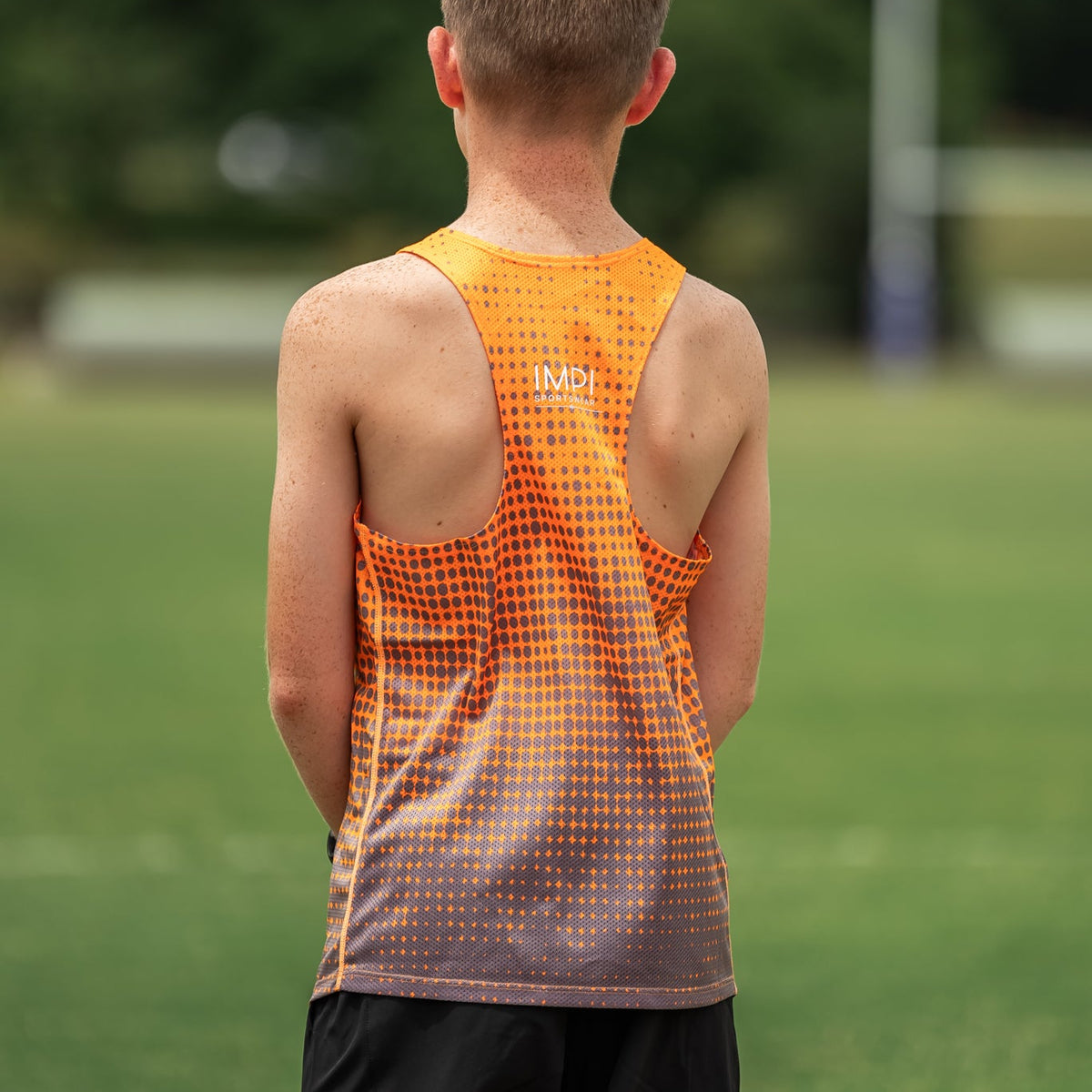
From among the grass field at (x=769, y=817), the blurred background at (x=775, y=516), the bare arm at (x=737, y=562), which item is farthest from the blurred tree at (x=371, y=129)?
the bare arm at (x=737, y=562)

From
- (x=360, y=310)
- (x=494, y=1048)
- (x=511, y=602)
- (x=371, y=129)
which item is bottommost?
(x=371, y=129)

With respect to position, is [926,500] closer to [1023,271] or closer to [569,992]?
[569,992]

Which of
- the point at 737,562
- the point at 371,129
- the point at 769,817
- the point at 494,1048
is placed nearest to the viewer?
the point at 494,1048

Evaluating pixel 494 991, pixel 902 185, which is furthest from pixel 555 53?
pixel 902 185

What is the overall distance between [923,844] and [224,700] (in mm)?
3895

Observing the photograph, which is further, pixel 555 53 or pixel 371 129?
pixel 371 129

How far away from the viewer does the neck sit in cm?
215

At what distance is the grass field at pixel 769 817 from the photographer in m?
5.11

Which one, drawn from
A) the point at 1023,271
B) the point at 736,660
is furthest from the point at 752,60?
the point at 736,660

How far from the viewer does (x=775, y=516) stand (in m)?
17.2

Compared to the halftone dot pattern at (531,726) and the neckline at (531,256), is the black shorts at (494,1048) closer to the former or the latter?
the halftone dot pattern at (531,726)

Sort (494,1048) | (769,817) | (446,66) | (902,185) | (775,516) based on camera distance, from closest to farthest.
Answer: (494,1048), (446,66), (769,817), (775,516), (902,185)

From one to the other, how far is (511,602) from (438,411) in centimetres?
22

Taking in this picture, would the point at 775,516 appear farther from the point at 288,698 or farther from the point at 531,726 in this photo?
the point at 531,726
